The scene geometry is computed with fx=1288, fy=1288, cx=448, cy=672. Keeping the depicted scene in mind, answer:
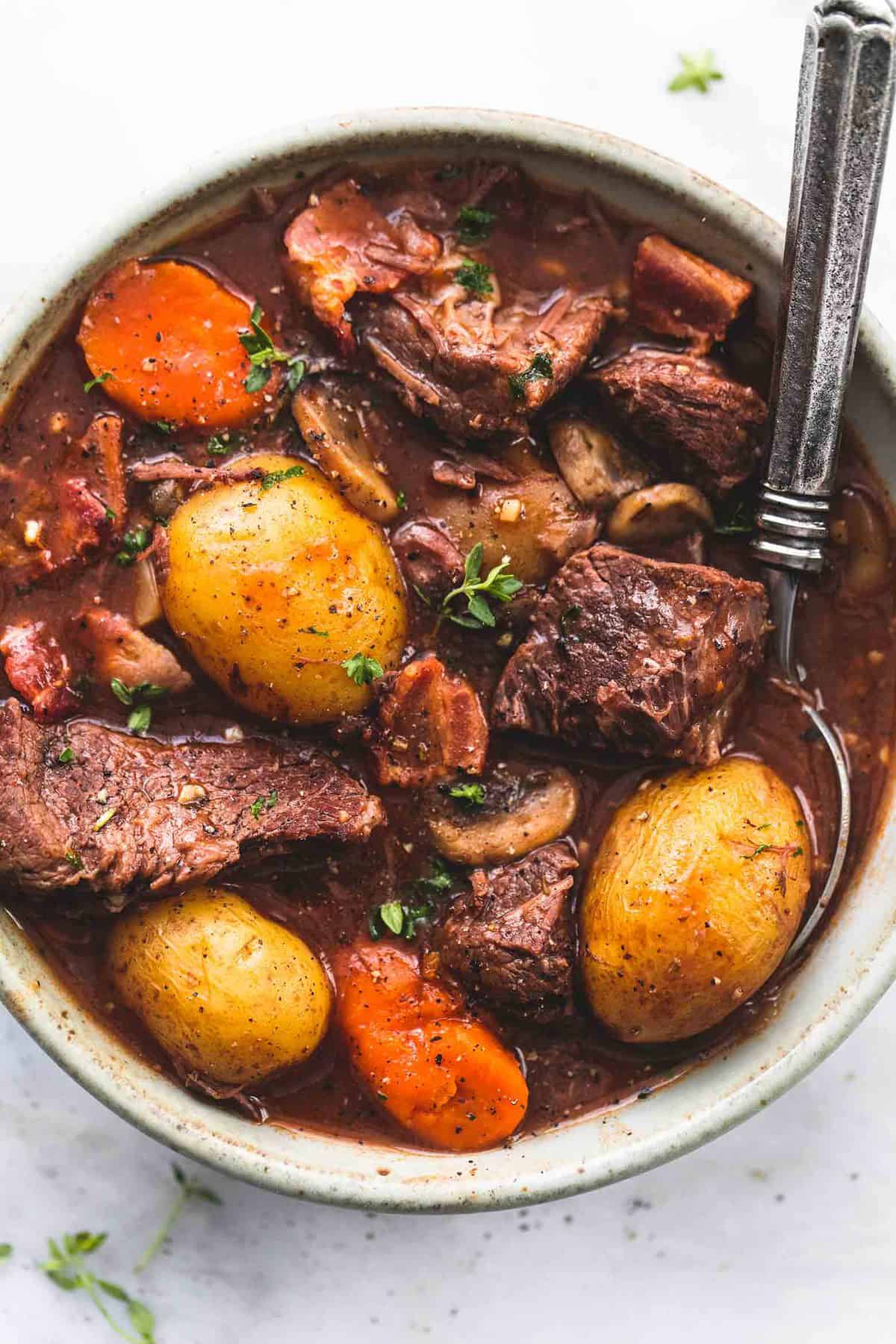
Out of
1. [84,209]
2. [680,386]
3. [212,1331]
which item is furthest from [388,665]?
[212,1331]

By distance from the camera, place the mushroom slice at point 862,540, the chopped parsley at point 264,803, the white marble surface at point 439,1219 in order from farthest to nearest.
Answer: the white marble surface at point 439,1219
the mushroom slice at point 862,540
the chopped parsley at point 264,803

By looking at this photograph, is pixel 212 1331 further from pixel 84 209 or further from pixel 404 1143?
pixel 84 209

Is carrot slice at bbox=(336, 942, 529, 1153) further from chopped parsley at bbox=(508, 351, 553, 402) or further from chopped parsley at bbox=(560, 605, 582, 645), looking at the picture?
chopped parsley at bbox=(508, 351, 553, 402)

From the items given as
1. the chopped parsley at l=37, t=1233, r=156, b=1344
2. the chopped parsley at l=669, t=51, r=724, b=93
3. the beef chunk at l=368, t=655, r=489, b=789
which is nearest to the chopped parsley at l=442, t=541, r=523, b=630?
the beef chunk at l=368, t=655, r=489, b=789

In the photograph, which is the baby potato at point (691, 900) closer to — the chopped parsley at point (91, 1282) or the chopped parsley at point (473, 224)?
the chopped parsley at point (473, 224)

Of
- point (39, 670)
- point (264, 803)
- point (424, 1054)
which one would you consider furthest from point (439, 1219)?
point (39, 670)

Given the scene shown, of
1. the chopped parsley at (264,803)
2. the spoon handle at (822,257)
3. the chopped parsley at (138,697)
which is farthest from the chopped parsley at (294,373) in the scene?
the spoon handle at (822,257)
